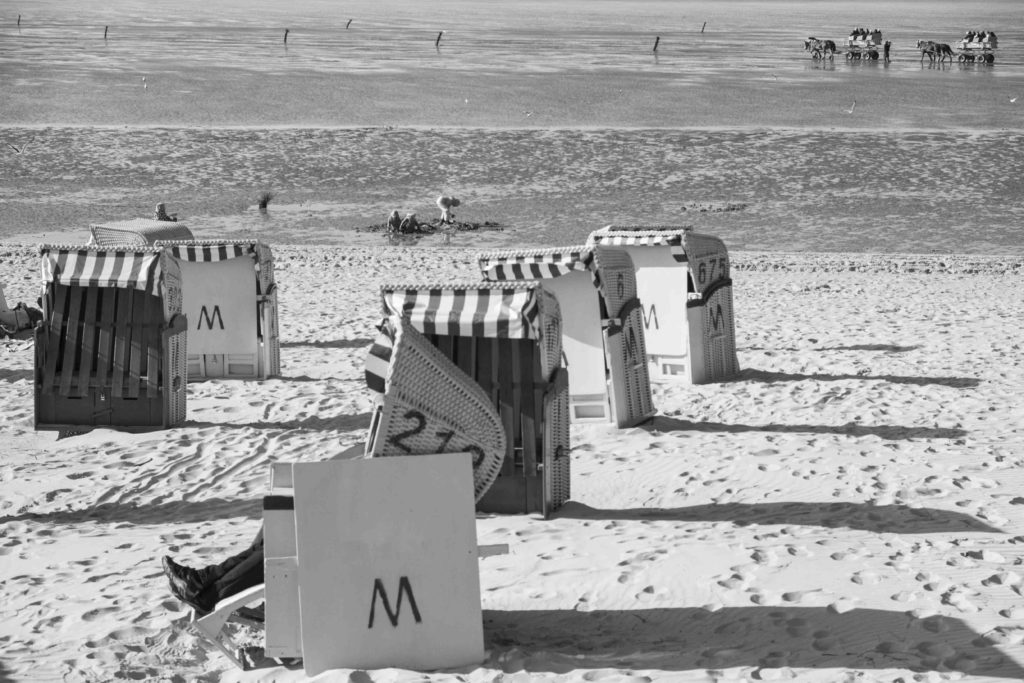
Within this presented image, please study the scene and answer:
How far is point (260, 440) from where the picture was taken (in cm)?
775

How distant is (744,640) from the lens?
181 inches

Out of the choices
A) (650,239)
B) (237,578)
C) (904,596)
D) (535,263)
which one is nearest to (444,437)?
(237,578)

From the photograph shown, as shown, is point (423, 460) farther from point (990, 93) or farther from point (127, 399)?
point (990, 93)

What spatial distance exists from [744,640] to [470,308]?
2.01m

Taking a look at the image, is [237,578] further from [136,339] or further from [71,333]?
[71,333]

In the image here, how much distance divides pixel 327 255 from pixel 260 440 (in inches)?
366

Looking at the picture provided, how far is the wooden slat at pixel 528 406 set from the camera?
602cm

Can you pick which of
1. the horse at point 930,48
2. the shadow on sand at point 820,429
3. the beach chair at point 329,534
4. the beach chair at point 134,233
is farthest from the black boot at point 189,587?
the horse at point 930,48

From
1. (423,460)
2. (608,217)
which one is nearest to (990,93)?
(608,217)

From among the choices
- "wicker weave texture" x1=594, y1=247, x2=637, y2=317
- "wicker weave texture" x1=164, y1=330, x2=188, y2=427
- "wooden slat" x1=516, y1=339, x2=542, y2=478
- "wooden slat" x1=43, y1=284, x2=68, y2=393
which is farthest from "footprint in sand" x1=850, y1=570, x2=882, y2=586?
"wooden slat" x1=43, y1=284, x2=68, y2=393

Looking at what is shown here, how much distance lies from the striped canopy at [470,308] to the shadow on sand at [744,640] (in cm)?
140

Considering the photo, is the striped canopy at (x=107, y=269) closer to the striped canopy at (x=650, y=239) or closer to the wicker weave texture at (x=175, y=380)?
the wicker weave texture at (x=175, y=380)

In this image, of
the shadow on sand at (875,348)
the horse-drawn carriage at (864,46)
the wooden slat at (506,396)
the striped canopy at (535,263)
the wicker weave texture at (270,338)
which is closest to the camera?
the wooden slat at (506,396)

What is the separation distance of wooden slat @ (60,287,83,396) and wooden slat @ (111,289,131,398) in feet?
0.79
